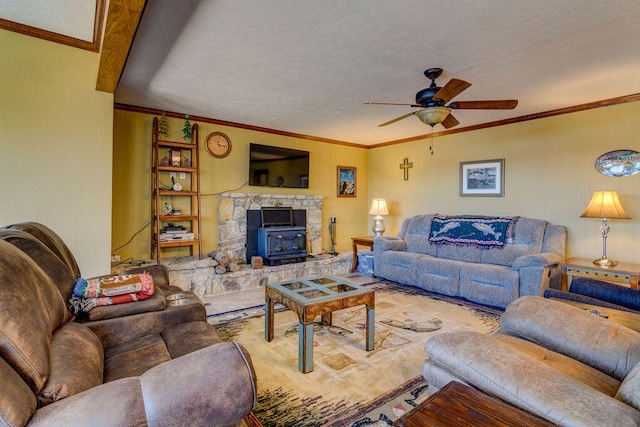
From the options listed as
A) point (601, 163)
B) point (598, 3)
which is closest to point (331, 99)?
point (598, 3)

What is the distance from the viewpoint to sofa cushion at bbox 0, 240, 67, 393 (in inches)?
36.0

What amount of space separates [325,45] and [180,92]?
189 cm

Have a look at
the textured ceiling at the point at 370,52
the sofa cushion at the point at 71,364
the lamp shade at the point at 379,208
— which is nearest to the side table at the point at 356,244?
the lamp shade at the point at 379,208

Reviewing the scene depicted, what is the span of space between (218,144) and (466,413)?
449 centimetres

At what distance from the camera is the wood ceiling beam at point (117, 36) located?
169 centimetres

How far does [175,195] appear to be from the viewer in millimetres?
4301

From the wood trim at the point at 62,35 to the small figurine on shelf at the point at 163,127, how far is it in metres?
1.44

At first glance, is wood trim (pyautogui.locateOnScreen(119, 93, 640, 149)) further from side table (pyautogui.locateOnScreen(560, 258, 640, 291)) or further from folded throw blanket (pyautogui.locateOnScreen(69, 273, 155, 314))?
folded throw blanket (pyautogui.locateOnScreen(69, 273, 155, 314))

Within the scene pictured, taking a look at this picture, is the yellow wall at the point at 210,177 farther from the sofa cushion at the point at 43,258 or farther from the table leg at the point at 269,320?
the sofa cushion at the point at 43,258

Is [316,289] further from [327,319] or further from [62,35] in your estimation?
[62,35]

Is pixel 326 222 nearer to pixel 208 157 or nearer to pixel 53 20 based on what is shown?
pixel 208 157

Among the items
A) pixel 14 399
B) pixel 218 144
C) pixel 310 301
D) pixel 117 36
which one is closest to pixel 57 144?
pixel 117 36

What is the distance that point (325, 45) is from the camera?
Result: 96.2 inches

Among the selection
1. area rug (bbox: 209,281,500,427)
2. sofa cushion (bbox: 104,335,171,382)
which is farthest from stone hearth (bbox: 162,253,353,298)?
sofa cushion (bbox: 104,335,171,382)
